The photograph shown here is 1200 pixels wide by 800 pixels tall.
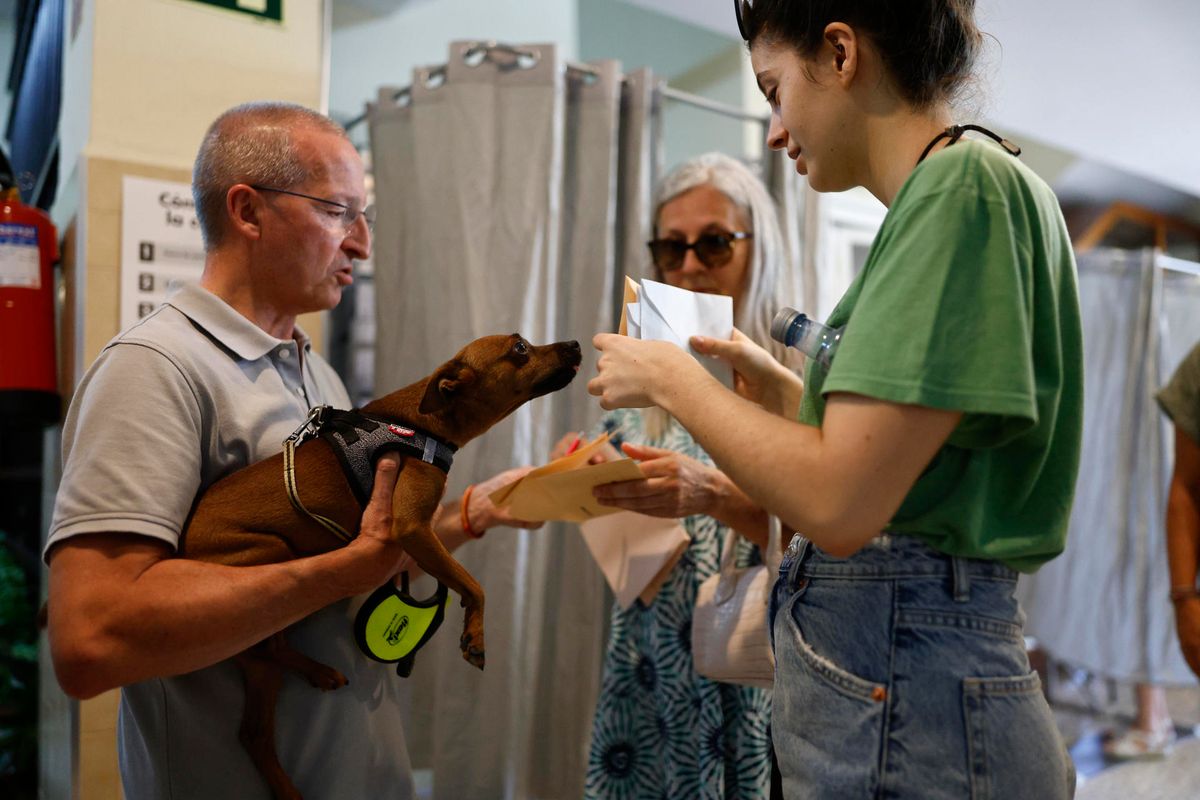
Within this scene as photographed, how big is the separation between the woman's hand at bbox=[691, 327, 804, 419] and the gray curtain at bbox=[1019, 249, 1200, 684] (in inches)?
135

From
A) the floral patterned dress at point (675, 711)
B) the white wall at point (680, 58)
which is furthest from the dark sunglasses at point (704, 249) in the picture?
the white wall at point (680, 58)

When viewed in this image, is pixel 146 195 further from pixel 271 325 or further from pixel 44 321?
pixel 271 325

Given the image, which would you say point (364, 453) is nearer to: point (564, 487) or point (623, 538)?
point (564, 487)

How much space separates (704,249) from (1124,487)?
3.23 metres

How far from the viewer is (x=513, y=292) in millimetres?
2373

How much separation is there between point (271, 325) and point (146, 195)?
2.21 ft

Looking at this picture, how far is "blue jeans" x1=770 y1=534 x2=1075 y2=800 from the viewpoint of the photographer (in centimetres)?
85

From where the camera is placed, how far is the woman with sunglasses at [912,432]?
2.61ft

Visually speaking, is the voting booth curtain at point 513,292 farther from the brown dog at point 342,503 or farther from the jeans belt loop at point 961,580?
the jeans belt loop at point 961,580

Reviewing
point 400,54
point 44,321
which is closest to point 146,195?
point 44,321

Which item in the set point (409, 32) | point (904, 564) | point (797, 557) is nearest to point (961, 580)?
point (904, 564)

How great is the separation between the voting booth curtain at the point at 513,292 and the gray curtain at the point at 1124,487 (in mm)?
2895

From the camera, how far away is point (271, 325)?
1346mm

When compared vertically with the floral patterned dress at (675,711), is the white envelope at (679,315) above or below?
above
